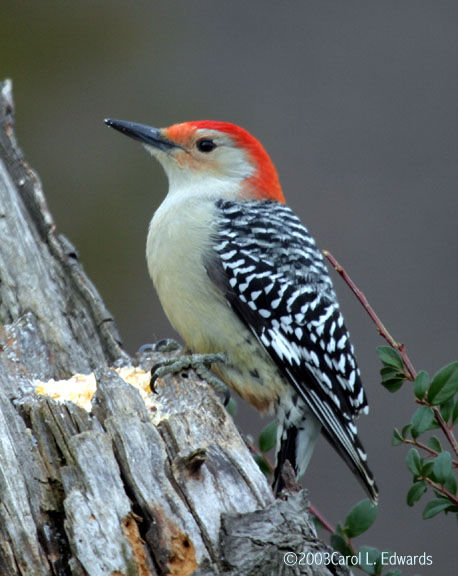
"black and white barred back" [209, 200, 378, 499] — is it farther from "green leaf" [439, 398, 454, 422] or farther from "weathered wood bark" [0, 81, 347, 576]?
"green leaf" [439, 398, 454, 422]

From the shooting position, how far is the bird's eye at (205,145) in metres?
5.24

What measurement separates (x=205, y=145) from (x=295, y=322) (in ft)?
4.17

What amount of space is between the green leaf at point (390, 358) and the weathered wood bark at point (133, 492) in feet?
2.12

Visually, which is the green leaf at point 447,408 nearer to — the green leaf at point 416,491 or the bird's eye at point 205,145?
the green leaf at point 416,491

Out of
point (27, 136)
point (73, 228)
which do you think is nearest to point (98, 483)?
point (73, 228)

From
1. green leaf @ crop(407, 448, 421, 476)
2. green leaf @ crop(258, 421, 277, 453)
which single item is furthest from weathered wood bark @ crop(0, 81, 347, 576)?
green leaf @ crop(407, 448, 421, 476)

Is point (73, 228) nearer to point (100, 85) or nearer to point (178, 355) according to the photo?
point (100, 85)

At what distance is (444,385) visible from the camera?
340 centimetres

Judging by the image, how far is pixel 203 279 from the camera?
15.4ft

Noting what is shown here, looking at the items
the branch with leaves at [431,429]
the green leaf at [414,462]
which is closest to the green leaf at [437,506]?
the branch with leaves at [431,429]

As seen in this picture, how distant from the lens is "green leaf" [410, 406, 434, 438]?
3367mm

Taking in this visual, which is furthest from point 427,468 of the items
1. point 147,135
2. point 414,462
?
point 147,135

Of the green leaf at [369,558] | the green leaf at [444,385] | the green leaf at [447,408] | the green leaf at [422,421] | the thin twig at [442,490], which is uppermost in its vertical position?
the green leaf at [444,385]

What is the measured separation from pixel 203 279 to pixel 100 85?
13.0 feet
